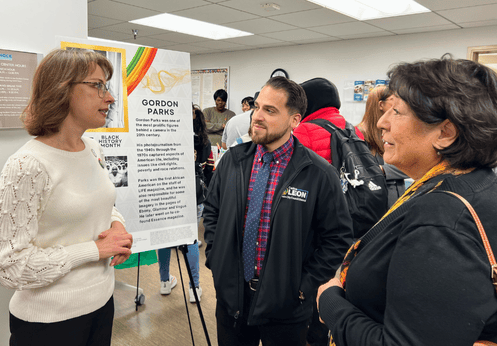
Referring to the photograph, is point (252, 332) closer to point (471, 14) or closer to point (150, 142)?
point (150, 142)

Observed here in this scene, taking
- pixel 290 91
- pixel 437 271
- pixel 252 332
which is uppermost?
pixel 290 91

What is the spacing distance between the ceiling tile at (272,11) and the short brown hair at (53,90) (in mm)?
3276

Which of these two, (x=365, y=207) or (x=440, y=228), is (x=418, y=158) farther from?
(x=365, y=207)

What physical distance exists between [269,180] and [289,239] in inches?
Result: 10.5

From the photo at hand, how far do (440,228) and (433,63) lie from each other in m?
0.37

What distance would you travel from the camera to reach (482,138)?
705 mm

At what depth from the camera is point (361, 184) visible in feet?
6.19

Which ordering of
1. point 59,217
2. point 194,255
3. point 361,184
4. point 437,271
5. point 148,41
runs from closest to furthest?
point 437,271 → point 59,217 → point 361,184 → point 194,255 → point 148,41

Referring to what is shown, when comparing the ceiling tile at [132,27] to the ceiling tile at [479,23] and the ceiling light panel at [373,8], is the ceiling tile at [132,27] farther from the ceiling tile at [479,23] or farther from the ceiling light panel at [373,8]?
the ceiling tile at [479,23]

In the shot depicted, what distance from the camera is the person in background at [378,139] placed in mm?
2026

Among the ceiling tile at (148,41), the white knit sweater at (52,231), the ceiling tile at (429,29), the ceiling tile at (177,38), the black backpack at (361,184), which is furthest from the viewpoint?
the ceiling tile at (148,41)

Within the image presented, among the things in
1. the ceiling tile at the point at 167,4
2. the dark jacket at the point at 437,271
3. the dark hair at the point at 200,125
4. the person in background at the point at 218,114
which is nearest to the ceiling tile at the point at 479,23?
the ceiling tile at the point at 167,4

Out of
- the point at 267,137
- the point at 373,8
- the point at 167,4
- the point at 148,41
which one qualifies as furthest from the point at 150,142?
the point at 148,41

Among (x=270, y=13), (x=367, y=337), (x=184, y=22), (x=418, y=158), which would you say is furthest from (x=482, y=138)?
(x=184, y=22)
